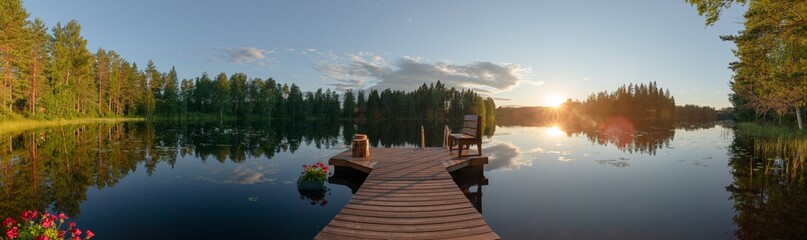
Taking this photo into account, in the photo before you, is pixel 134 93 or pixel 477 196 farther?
pixel 134 93

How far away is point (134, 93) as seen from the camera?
8094 centimetres

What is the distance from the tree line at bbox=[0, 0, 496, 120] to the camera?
4335 centimetres

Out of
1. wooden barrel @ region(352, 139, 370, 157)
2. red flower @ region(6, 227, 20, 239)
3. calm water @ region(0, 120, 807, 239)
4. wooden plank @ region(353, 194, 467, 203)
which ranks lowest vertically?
calm water @ region(0, 120, 807, 239)

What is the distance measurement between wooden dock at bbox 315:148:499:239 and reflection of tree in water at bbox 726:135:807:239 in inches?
259

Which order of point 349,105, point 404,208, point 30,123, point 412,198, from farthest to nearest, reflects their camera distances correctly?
point 349,105, point 30,123, point 412,198, point 404,208

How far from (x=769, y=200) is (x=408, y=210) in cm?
1128

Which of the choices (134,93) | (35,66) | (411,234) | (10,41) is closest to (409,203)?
(411,234)

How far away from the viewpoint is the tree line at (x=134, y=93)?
43.3 m

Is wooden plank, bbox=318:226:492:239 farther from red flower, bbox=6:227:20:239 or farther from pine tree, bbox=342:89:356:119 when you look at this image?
pine tree, bbox=342:89:356:119

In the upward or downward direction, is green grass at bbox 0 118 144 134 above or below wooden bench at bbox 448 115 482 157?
below

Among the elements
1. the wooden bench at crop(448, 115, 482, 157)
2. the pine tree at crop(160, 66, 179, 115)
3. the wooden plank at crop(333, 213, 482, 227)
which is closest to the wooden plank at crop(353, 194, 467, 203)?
the wooden plank at crop(333, 213, 482, 227)

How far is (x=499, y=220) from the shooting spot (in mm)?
9570

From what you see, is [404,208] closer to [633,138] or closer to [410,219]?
[410,219]

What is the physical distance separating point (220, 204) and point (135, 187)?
4594 millimetres
